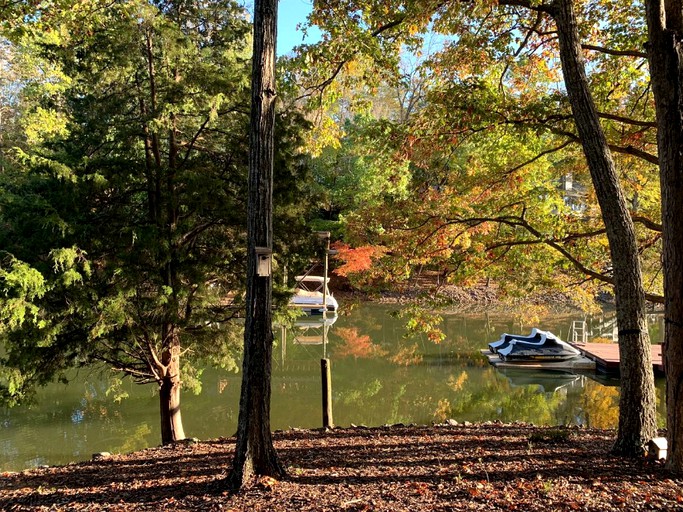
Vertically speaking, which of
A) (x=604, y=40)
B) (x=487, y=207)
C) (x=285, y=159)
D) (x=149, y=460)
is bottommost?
(x=149, y=460)

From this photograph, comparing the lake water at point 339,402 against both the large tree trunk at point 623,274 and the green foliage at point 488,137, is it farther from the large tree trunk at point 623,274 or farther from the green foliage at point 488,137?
the large tree trunk at point 623,274

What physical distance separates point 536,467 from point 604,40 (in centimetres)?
505

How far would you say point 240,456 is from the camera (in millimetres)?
3463

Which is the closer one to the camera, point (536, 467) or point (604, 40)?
point (536, 467)

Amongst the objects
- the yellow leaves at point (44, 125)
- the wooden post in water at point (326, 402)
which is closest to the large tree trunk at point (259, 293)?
the wooden post in water at point (326, 402)

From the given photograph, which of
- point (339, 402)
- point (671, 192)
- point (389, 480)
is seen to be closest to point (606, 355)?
Result: point (339, 402)

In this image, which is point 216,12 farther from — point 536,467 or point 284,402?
point 284,402

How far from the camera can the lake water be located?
925 cm

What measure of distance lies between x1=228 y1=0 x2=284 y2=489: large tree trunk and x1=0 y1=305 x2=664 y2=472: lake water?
372cm

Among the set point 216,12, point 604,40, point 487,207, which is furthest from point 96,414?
point 604,40

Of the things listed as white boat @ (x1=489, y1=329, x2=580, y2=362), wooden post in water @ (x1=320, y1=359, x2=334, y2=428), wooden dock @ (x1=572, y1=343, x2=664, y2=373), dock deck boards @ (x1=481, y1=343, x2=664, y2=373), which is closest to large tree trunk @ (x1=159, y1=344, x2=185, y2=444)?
wooden post in water @ (x1=320, y1=359, x2=334, y2=428)

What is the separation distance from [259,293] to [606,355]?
43.7ft

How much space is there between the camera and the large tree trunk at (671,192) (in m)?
3.29

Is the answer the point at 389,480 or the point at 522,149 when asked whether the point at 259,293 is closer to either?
the point at 389,480
